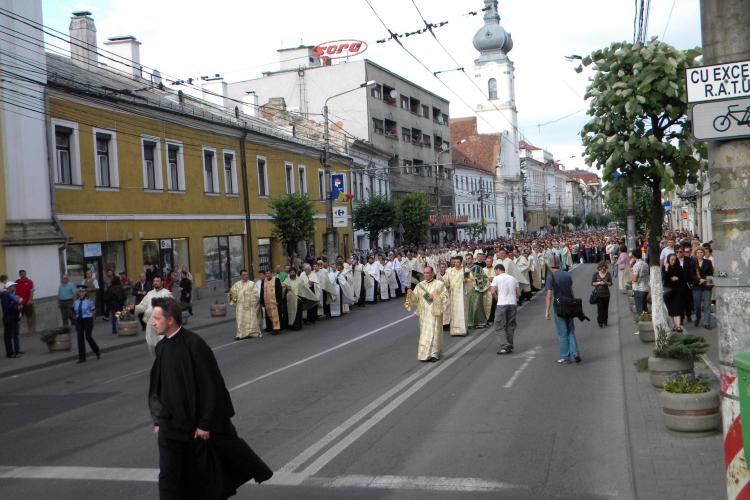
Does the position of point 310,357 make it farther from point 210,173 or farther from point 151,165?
point 210,173

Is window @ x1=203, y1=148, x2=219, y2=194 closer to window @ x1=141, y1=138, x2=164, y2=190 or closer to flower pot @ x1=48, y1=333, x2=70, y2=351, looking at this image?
window @ x1=141, y1=138, x2=164, y2=190

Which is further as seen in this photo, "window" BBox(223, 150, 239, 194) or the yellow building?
"window" BBox(223, 150, 239, 194)

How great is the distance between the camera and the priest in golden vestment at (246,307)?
63.3 ft

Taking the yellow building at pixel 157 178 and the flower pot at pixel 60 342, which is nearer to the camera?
the flower pot at pixel 60 342

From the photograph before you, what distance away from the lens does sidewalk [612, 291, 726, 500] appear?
6141 millimetres

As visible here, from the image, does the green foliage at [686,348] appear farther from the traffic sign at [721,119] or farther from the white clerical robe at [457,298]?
the white clerical robe at [457,298]

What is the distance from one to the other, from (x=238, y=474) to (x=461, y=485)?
197cm

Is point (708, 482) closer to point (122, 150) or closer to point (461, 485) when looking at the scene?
point (461, 485)

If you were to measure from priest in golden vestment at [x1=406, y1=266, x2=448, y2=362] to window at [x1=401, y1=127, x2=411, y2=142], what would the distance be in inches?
2104

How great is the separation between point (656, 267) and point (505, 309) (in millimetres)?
2789

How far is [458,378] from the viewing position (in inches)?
476

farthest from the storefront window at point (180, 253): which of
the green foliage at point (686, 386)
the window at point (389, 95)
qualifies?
the window at point (389, 95)

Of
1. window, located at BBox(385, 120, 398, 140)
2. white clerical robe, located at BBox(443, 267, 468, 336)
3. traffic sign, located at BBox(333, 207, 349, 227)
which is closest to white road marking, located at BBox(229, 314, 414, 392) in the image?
white clerical robe, located at BBox(443, 267, 468, 336)

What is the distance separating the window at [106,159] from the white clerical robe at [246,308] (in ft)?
31.9
